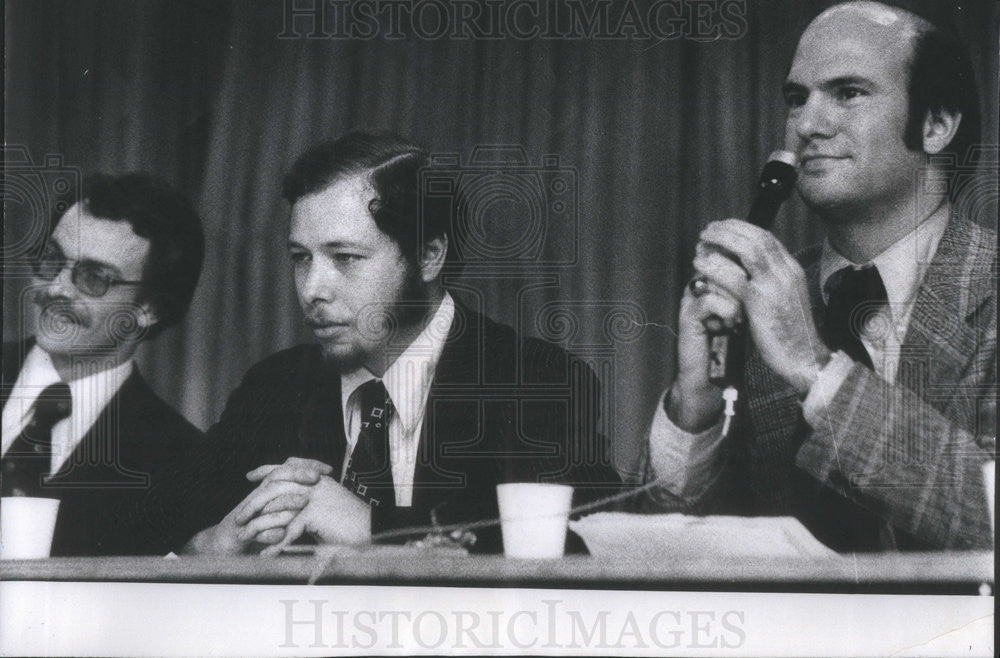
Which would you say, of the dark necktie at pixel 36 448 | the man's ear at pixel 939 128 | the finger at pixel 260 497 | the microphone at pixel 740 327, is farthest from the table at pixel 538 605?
the man's ear at pixel 939 128

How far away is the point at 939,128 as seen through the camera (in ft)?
10.5

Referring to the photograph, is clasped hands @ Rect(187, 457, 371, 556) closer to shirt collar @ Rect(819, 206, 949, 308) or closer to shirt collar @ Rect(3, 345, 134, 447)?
shirt collar @ Rect(3, 345, 134, 447)

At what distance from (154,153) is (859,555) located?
2.25m

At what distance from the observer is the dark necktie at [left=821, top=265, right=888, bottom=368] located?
3.20m

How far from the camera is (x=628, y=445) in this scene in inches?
127

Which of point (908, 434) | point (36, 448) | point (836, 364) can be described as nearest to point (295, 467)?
point (36, 448)

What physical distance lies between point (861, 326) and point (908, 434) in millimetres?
318

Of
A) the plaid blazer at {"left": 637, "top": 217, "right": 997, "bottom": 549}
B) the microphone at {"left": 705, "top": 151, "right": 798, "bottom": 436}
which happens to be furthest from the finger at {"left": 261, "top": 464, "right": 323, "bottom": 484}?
the microphone at {"left": 705, "top": 151, "right": 798, "bottom": 436}

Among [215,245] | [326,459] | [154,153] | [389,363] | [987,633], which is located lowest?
[987,633]

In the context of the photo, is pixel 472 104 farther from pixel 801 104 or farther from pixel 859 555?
pixel 859 555

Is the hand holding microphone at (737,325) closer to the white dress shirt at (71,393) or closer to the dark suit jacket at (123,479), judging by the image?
the dark suit jacket at (123,479)

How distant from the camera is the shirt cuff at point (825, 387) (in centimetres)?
319

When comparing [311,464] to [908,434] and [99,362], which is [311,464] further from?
[908,434]

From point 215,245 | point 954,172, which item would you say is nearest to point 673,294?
point 954,172
